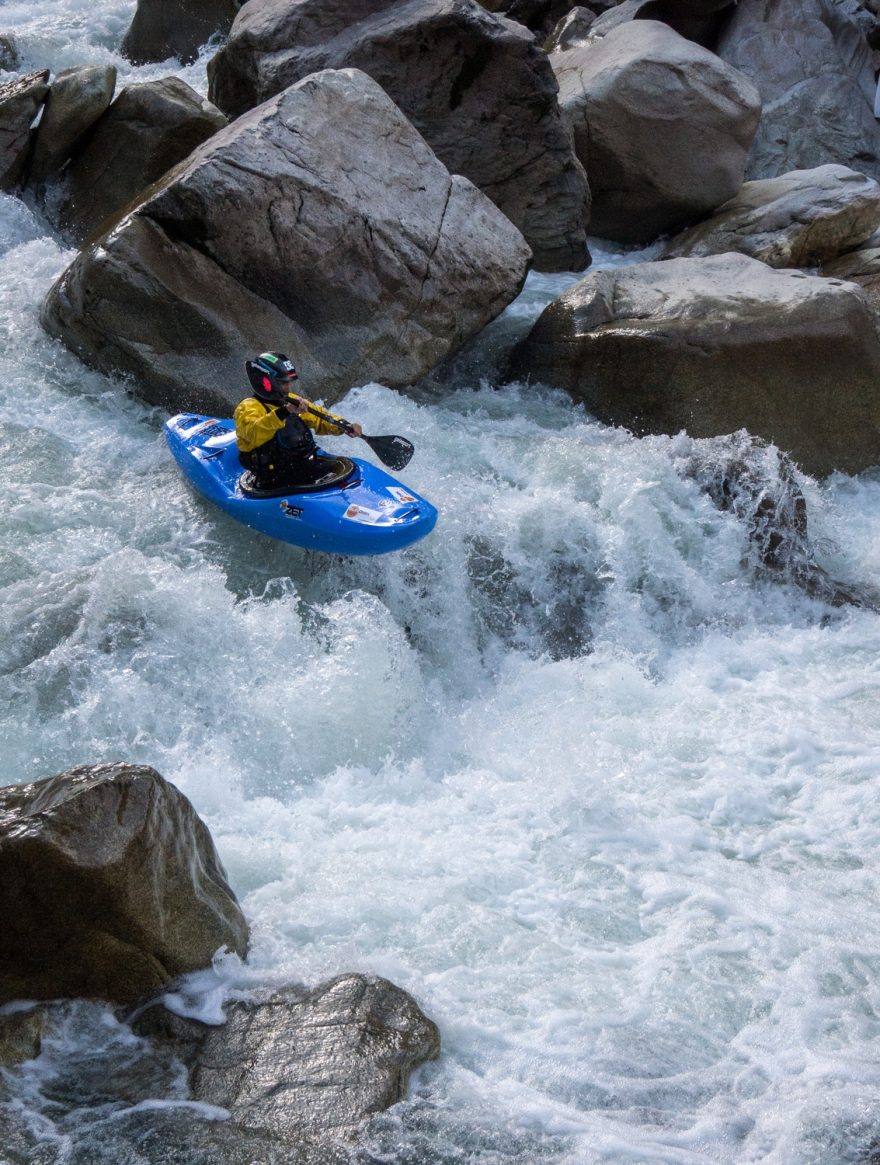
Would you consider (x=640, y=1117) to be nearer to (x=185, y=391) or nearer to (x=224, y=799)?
(x=224, y=799)

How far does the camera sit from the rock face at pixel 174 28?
11.8m

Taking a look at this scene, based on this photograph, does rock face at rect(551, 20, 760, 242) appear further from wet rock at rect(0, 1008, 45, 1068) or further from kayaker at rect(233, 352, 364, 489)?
wet rock at rect(0, 1008, 45, 1068)

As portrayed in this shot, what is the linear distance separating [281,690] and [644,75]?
6326mm

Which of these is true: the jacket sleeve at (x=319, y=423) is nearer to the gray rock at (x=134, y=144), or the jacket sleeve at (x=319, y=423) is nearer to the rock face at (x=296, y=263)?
the rock face at (x=296, y=263)

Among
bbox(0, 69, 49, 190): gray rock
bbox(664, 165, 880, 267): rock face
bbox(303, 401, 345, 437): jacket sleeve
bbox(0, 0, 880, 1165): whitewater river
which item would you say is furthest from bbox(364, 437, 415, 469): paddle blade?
bbox(0, 69, 49, 190): gray rock

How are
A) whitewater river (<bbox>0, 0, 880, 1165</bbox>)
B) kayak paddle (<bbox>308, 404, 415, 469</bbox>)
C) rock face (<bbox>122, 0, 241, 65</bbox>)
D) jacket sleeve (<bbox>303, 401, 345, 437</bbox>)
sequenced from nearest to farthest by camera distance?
whitewater river (<bbox>0, 0, 880, 1165</bbox>)
jacket sleeve (<bbox>303, 401, 345, 437</bbox>)
kayak paddle (<bbox>308, 404, 415, 469</bbox>)
rock face (<bbox>122, 0, 241, 65</bbox>)

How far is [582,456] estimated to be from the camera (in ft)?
22.1

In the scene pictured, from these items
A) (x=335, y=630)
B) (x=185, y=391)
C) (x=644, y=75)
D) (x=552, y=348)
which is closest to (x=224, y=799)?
(x=335, y=630)

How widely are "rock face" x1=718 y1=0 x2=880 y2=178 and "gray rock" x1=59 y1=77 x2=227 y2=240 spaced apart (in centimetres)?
521

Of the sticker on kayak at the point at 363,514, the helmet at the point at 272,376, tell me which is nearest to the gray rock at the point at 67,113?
the helmet at the point at 272,376

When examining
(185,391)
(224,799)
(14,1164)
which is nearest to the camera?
(14,1164)

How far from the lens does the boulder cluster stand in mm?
6594

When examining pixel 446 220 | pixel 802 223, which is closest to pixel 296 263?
pixel 446 220

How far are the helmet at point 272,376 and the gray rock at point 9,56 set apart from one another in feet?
24.3
